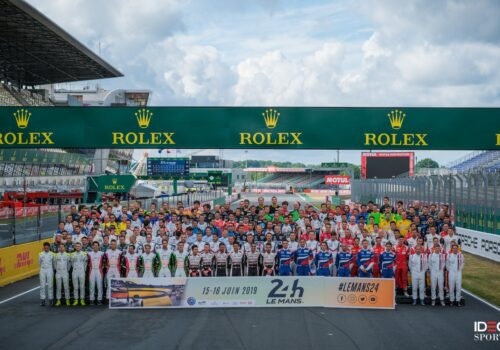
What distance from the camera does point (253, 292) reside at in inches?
542

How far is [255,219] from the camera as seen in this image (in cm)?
1819

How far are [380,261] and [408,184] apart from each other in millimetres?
19185

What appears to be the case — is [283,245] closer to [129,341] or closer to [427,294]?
[427,294]

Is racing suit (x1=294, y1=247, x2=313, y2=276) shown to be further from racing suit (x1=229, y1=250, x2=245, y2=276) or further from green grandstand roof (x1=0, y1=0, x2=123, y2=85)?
green grandstand roof (x1=0, y1=0, x2=123, y2=85)

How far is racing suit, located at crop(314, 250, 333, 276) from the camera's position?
14.7m

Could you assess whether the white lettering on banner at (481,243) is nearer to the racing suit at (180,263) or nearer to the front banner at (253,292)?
the front banner at (253,292)

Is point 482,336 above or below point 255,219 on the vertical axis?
below

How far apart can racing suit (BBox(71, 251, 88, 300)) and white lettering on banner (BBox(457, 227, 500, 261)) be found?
51.9 feet

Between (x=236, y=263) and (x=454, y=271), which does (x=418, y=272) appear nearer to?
(x=454, y=271)

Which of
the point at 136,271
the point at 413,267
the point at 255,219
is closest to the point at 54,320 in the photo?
the point at 136,271

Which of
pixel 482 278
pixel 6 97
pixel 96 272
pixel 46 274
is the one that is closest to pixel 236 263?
pixel 96 272

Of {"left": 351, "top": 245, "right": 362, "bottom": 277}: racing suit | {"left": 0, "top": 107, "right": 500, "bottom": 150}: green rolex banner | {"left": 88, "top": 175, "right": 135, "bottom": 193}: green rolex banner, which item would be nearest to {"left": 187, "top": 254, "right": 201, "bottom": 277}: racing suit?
{"left": 351, "top": 245, "right": 362, "bottom": 277}: racing suit

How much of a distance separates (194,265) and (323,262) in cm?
340

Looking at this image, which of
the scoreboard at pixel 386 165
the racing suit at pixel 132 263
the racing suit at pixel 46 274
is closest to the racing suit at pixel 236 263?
the racing suit at pixel 132 263
